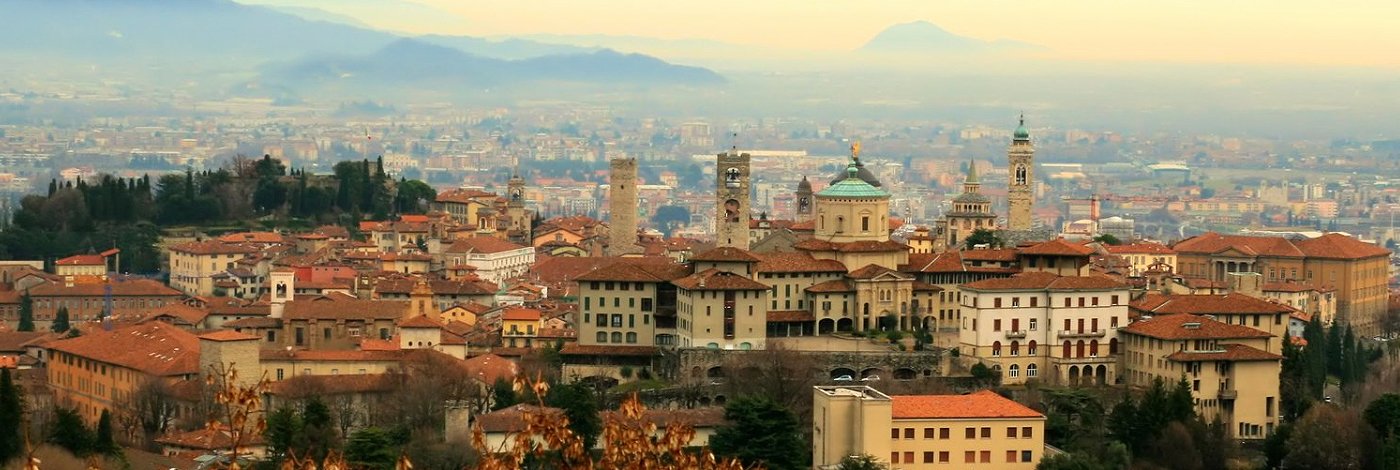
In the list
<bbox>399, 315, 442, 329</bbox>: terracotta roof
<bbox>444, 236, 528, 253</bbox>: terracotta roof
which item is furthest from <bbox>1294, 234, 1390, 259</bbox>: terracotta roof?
<bbox>399, 315, 442, 329</bbox>: terracotta roof

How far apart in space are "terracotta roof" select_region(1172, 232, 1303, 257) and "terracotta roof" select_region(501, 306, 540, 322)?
62.4 feet

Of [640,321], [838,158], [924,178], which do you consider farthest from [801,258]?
[838,158]

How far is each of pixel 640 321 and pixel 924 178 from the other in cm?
13311

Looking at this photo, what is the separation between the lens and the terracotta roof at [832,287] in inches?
1864

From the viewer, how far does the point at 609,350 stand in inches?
1829

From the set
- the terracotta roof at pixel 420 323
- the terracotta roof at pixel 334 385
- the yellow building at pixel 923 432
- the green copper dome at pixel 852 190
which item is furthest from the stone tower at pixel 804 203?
the yellow building at pixel 923 432

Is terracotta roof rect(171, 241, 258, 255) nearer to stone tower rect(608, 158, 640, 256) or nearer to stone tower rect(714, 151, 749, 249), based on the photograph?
stone tower rect(608, 158, 640, 256)

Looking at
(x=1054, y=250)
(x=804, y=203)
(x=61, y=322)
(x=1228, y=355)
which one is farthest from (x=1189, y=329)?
(x=61, y=322)

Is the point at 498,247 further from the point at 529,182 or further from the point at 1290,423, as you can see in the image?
the point at 529,182

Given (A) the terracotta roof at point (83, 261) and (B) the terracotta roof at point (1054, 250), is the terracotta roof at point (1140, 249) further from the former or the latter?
(A) the terracotta roof at point (83, 261)

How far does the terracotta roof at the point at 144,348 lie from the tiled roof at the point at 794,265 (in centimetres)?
1053

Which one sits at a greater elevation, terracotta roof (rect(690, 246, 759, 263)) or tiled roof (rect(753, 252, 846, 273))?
terracotta roof (rect(690, 246, 759, 263))

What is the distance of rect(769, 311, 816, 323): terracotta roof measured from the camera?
47125mm

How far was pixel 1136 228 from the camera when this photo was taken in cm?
13150
